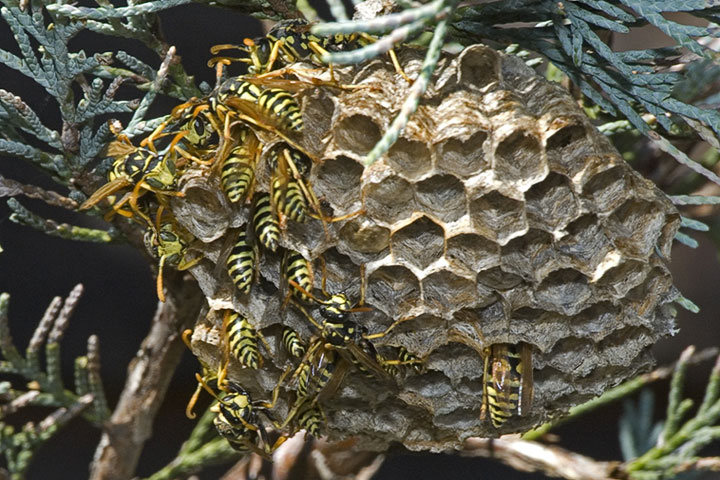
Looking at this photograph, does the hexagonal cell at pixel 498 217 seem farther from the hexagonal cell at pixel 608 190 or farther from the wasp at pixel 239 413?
the wasp at pixel 239 413

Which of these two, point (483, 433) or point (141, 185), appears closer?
point (141, 185)

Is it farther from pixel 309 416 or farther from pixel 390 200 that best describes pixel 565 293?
pixel 309 416

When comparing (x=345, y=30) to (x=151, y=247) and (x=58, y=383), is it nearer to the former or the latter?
(x=151, y=247)

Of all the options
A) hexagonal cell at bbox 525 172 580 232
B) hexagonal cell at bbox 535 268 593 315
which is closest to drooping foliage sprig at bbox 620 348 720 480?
hexagonal cell at bbox 535 268 593 315

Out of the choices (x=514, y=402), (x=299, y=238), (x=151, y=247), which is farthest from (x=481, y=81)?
(x=151, y=247)

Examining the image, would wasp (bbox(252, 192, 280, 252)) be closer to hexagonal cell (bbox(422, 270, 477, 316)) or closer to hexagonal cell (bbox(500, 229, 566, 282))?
hexagonal cell (bbox(422, 270, 477, 316))

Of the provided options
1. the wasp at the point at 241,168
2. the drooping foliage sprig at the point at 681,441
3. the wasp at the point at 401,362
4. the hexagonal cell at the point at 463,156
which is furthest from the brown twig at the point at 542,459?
the wasp at the point at 241,168

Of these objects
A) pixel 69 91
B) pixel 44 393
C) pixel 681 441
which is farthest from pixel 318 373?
pixel 681 441

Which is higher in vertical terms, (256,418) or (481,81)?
(481,81)
